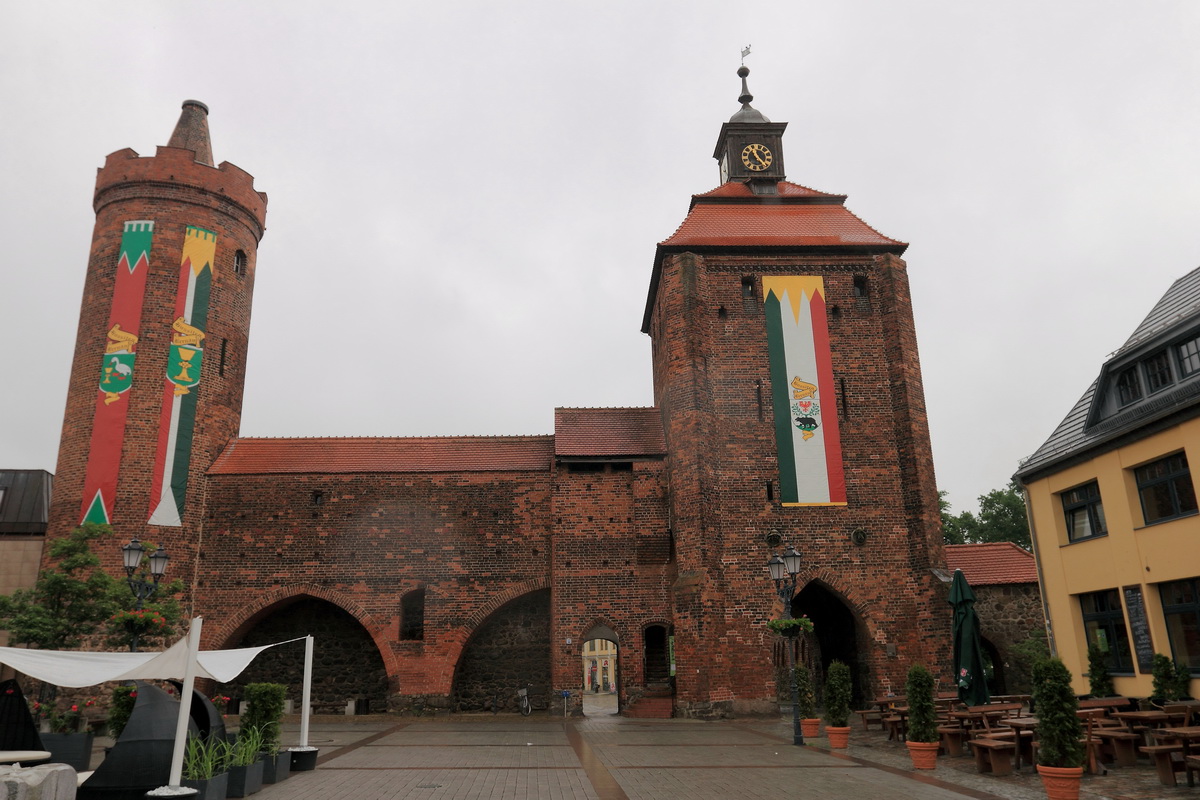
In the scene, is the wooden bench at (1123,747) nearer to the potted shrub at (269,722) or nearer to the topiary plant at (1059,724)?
the topiary plant at (1059,724)

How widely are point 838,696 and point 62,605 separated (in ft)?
57.3

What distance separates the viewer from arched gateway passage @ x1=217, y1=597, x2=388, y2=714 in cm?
2320

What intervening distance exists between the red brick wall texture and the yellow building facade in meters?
3.71

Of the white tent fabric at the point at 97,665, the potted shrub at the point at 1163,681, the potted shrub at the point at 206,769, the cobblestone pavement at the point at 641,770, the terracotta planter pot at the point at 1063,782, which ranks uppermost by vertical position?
the white tent fabric at the point at 97,665

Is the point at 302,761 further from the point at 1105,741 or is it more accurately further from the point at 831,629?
the point at 831,629

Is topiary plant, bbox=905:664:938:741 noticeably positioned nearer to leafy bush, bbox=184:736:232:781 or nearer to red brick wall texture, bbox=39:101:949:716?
red brick wall texture, bbox=39:101:949:716

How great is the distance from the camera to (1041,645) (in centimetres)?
2128

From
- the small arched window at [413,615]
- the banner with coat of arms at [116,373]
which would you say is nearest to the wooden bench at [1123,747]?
the small arched window at [413,615]

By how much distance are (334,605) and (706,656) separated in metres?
10.9

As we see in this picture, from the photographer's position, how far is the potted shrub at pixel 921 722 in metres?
12.0

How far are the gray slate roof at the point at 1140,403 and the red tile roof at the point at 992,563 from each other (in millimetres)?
4761

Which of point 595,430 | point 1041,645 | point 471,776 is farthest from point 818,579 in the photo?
point 471,776

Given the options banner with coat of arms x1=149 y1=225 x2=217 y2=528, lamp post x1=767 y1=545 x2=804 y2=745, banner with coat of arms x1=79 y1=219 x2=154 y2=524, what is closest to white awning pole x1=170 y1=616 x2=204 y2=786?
lamp post x1=767 y1=545 x2=804 y2=745

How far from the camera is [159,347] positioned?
23812 millimetres
